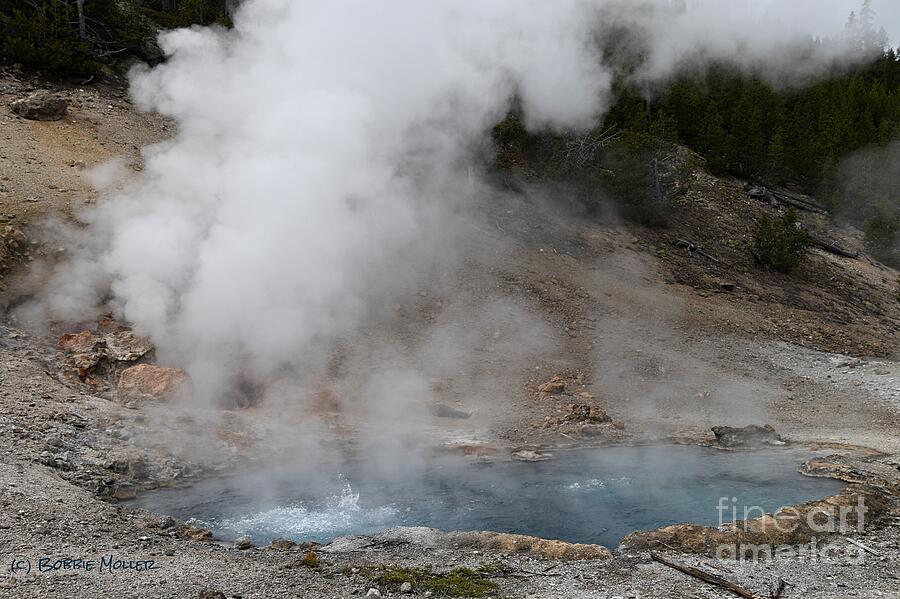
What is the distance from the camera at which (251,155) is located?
13781 millimetres

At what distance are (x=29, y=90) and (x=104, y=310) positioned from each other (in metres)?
9.53

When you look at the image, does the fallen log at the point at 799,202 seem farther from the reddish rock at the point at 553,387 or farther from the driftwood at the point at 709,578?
the driftwood at the point at 709,578

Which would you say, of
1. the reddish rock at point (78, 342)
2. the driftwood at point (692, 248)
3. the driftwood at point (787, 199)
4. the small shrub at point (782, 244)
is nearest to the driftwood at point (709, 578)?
the reddish rock at point (78, 342)

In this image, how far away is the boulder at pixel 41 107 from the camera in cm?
1739

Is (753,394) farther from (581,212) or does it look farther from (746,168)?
(746,168)

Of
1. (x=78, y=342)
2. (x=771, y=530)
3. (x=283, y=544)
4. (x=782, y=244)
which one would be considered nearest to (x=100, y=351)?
(x=78, y=342)

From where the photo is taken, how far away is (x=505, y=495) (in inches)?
363

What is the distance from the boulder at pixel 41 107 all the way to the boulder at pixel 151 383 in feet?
31.6

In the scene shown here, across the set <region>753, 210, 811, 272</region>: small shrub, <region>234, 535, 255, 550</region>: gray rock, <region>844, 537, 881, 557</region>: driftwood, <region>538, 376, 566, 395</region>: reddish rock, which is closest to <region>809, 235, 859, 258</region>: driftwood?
<region>753, 210, 811, 272</region>: small shrub

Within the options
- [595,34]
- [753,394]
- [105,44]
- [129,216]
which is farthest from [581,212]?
[105,44]

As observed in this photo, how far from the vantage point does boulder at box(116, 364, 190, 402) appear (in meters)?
10.9

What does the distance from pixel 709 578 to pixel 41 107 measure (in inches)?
702

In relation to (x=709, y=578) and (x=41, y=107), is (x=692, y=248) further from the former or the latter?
(x=41, y=107)

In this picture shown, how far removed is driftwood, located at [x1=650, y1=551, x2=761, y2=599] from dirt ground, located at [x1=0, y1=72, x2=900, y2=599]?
9cm
